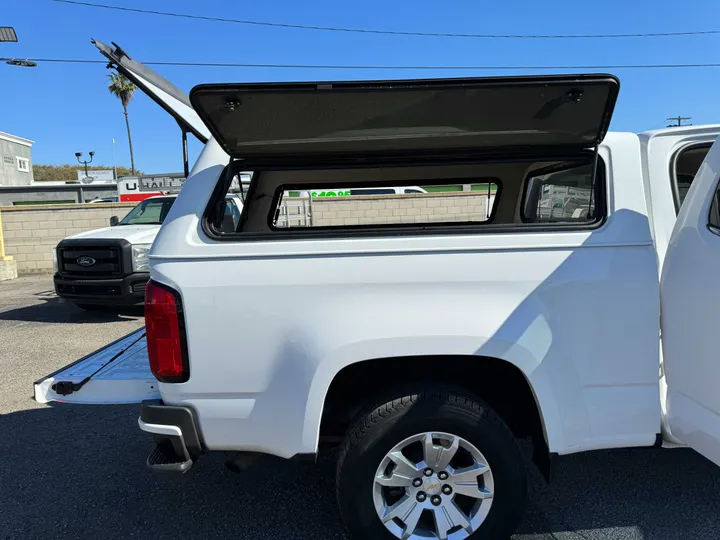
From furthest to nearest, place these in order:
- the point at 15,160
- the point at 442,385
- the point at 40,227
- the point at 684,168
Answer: the point at 15,160, the point at 40,227, the point at 684,168, the point at 442,385

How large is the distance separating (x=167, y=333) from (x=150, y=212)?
7.73 meters

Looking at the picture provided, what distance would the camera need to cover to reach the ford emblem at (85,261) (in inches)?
303

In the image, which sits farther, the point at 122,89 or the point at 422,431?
the point at 122,89

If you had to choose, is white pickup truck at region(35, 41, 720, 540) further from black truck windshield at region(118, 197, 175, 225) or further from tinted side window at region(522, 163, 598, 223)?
black truck windshield at region(118, 197, 175, 225)

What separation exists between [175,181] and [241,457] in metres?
20.4

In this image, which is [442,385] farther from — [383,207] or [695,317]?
[383,207]

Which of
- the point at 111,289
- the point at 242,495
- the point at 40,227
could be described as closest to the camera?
the point at 242,495

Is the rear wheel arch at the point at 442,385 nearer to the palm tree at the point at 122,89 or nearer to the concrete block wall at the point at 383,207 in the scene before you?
the concrete block wall at the point at 383,207

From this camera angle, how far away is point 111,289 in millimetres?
7617

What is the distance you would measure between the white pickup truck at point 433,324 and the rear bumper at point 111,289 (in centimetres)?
586

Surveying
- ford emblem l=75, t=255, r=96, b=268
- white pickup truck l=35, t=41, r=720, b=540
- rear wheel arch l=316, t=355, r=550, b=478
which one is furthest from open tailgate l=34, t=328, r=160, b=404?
ford emblem l=75, t=255, r=96, b=268

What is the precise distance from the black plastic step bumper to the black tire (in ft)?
2.17

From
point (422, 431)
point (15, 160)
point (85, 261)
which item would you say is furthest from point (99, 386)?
point (15, 160)

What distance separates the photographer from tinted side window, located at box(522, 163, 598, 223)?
2565mm
